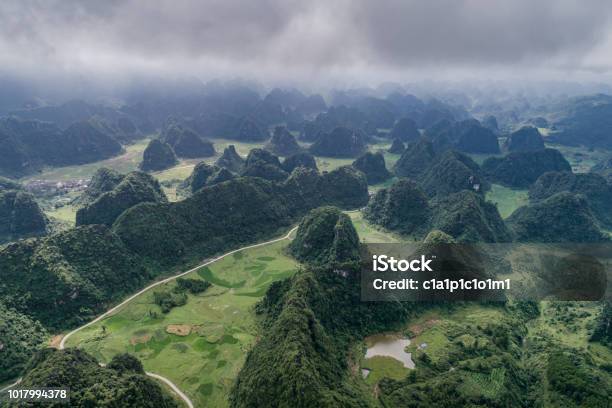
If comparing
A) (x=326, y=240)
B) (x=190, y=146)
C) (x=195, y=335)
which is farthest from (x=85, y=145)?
(x=195, y=335)

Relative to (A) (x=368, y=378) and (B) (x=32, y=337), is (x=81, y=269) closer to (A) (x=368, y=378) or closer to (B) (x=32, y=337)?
(B) (x=32, y=337)

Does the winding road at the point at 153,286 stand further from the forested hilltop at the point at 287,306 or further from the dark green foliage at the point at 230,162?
the dark green foliage at the point at 230,162

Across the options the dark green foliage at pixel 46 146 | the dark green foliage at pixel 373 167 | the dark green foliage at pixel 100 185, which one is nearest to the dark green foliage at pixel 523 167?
the dark green foliage at pixel 373 167

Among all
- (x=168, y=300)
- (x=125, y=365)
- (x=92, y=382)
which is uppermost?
(x=92, y=382)

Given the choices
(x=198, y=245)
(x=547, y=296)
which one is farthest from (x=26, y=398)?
(x=547, y=296)

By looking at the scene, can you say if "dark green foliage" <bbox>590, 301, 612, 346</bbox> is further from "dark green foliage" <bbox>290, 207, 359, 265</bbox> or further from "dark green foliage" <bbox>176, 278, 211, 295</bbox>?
"dark green foliage" <bbox>176, 278, 211, 295</bbox>

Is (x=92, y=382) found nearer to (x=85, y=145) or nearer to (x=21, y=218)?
(x=21, y=218)
